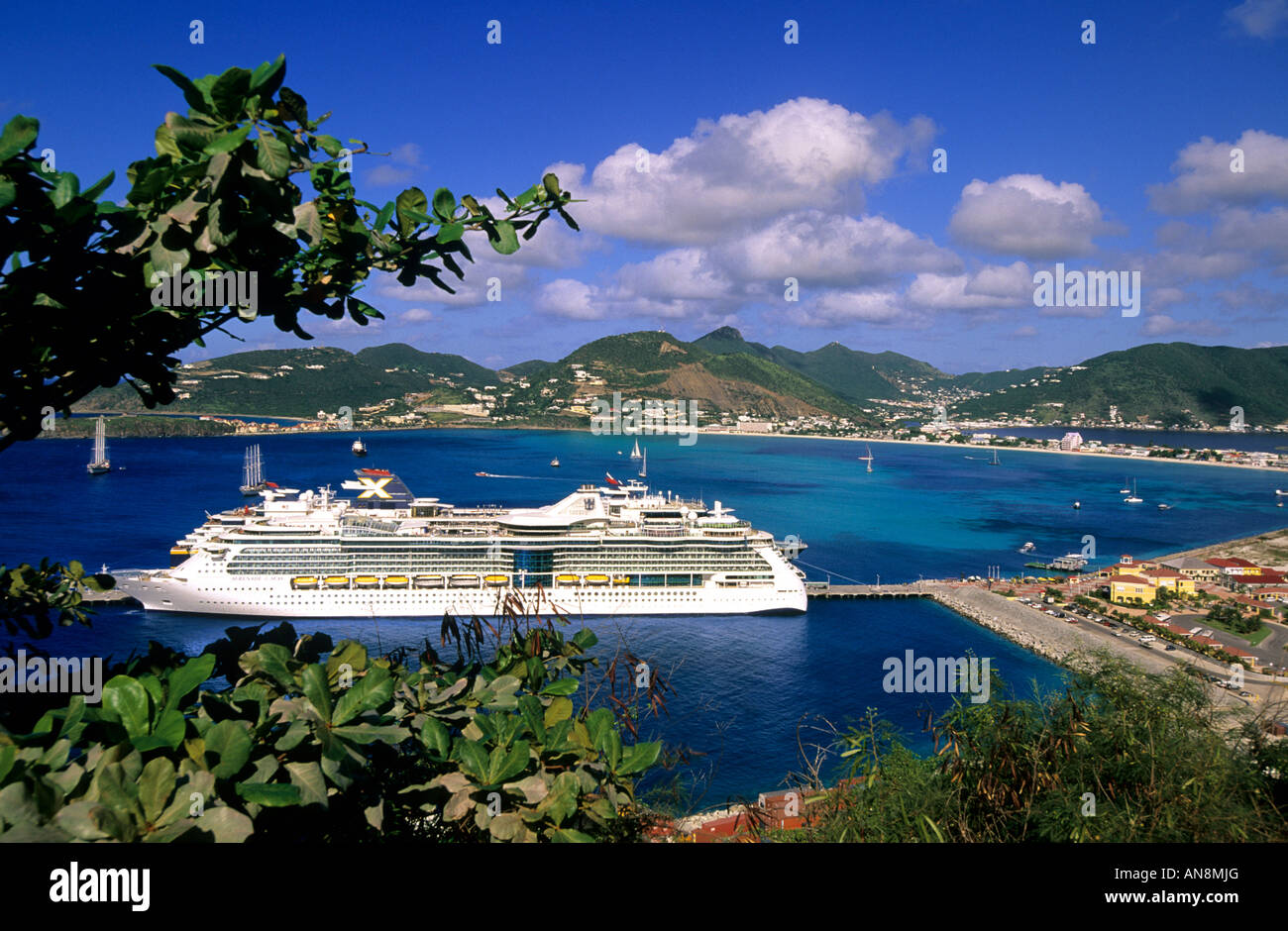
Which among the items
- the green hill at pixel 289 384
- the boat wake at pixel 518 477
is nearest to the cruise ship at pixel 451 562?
the boat wake at pixel 518 477

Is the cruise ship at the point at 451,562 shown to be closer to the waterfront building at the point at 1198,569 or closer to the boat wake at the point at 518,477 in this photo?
the waterfront building at the point at 1198,569

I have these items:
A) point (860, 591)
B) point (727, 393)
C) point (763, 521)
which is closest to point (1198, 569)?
point (860, 591)

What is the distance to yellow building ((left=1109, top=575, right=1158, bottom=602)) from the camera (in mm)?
27656

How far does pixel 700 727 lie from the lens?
15.3m

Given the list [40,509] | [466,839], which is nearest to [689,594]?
[466,839]

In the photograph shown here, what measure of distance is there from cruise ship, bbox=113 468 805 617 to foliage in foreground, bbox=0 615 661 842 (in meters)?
23.0

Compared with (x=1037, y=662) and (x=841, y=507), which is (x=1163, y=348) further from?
(x=1037, y=662)

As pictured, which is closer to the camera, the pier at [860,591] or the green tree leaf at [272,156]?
the green tree leaf at [272,156]

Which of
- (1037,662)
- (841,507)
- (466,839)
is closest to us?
(466,839)

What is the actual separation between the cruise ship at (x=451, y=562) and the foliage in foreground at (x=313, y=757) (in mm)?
23027

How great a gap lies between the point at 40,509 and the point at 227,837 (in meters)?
50.5

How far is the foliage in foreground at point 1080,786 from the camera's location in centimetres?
295

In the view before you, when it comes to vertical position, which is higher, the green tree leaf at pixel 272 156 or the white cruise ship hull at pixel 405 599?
the green tree leaf at pixel 272 156

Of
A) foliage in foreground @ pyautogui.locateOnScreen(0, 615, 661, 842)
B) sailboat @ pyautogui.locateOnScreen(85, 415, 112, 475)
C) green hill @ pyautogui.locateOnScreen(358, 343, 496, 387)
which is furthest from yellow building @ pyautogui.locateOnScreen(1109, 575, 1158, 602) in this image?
green hill @ pyautogui.locateOnScreen(358, 343, 496, 387)
